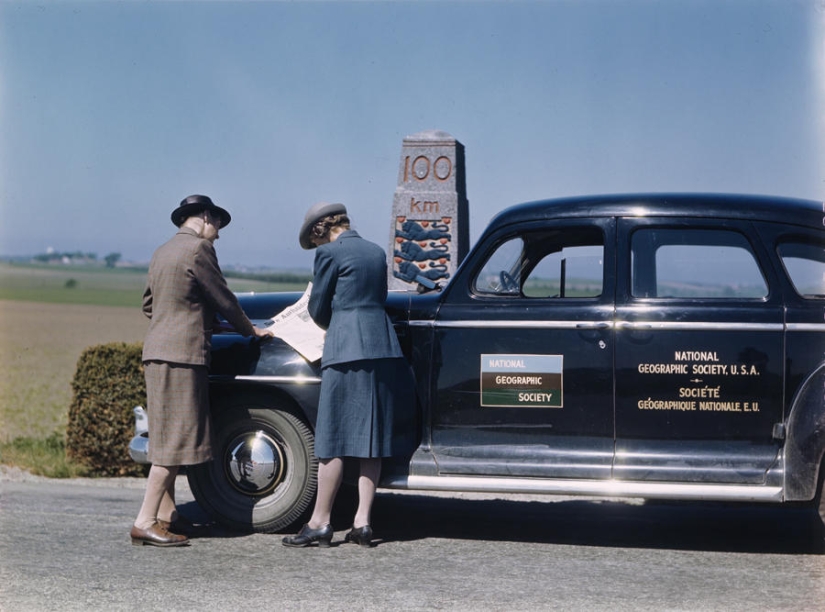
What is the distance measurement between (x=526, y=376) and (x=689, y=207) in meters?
1.33

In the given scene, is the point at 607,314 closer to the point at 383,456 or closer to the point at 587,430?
the point at 587,430

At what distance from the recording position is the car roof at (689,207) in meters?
6.18

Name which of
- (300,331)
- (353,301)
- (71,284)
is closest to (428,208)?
(300,331)

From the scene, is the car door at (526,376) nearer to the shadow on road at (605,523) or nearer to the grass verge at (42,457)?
the shadow on road at (605,523)

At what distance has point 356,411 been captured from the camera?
608cm

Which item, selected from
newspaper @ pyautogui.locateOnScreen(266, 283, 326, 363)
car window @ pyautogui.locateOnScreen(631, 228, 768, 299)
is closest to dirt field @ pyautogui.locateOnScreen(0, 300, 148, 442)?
newspaper @ pyautogui.locateOnScreen(266, 283, 326, 363)

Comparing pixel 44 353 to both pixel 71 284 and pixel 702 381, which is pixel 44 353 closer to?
pixel 702 381

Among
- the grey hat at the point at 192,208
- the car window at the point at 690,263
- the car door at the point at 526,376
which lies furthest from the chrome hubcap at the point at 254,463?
the car window at the point at 690,263

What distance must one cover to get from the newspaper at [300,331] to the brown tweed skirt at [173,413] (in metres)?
0.57

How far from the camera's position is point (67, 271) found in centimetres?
12594

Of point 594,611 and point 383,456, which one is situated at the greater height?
point 383,456

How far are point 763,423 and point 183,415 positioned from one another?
3.15m

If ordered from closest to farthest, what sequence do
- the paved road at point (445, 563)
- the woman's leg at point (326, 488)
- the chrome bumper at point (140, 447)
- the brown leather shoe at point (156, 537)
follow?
the paved road at point (445, 563) → the brown leather shoe at point (156, 537) → the woman's leg at point (326, 488) → the chrome bumper at point (140, 447)

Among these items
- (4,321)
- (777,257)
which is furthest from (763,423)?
(4,321)
